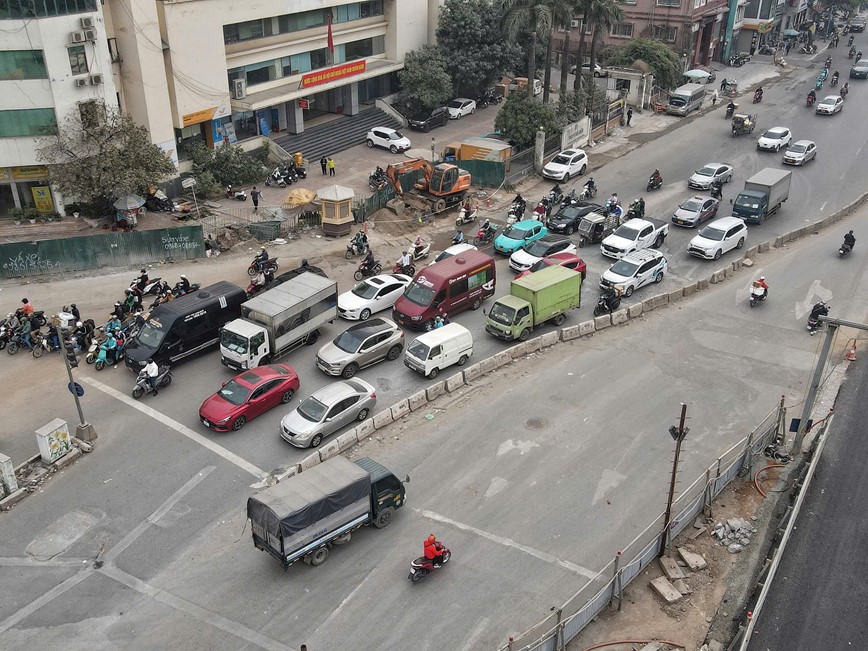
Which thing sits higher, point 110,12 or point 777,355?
point 110,12

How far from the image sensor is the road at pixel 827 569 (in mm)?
18234

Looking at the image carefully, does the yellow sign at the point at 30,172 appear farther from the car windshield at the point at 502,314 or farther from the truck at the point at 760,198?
the truck at the point at 760,198

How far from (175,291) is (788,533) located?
82.0 ft

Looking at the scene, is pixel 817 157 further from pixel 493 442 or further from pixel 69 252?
pixel 69 252

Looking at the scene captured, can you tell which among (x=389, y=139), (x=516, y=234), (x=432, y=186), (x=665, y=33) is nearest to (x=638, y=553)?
(x=516, y=234)

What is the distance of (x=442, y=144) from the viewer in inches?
2211

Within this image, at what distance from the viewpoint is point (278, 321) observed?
29688 millimetres

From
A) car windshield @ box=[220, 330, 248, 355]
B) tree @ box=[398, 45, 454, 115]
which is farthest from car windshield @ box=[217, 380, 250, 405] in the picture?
tree @ box=[398, 45, 454, 115]

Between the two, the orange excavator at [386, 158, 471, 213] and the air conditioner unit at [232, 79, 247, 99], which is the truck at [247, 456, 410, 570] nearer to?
the orange excavator at [386, 158, 471, 213]

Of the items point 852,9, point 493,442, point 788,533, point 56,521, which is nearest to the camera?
point 788,533

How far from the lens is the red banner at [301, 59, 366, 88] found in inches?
2058

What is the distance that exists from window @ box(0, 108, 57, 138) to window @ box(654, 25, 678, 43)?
177ft

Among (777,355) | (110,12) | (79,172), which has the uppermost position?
(110,12)

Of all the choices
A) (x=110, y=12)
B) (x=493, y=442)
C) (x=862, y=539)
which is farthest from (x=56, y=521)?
(x=110, y=12)
